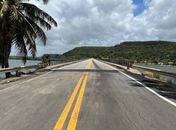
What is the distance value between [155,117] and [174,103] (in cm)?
228

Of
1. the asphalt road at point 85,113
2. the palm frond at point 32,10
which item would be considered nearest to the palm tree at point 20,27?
the palm frond at point 32,10

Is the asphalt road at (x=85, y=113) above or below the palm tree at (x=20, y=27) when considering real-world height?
below

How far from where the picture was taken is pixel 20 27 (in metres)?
19.5

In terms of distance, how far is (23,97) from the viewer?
29.2ft

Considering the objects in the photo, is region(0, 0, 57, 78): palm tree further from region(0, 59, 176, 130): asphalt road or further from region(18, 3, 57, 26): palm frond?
region(0, 59, 176, 130): asphalt road

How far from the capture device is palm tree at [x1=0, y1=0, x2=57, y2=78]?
1889cm

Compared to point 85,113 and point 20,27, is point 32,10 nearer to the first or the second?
point 20,27

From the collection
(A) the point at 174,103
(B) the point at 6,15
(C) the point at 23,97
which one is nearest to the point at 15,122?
(C) the point at 23,97

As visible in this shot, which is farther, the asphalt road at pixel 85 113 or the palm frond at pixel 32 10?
the palm frond at pixel 32 10

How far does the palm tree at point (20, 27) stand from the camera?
62.0ft

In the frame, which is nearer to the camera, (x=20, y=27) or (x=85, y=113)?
(x=85, y=113)

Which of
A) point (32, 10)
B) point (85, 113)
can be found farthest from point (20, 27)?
point (85, 113)

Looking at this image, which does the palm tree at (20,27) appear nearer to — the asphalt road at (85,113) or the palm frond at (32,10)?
the palm frond at (32,10)

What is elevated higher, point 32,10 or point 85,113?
point 32,10
